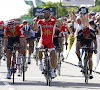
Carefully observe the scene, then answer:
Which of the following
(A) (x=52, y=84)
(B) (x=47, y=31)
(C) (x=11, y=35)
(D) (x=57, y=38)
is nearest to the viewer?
(A) (x=52, y=84)

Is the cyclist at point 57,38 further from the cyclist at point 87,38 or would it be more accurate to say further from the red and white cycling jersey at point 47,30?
the red and white cycling jersey at point 47,30

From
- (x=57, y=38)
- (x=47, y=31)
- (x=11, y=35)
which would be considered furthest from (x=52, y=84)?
(x=57, y=38)

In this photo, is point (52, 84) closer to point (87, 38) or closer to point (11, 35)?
point (87, 38)

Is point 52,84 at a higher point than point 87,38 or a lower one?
lower

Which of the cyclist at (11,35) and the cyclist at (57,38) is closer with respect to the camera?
the cyclist at (11,35)

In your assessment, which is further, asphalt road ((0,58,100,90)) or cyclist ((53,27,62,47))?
cyclist ((53,27,62,47))

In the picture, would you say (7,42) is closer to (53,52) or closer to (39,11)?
(53,52)

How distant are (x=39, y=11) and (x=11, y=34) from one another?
30890 mm

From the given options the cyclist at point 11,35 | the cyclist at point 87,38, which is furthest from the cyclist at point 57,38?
the cyclist at point 11,35

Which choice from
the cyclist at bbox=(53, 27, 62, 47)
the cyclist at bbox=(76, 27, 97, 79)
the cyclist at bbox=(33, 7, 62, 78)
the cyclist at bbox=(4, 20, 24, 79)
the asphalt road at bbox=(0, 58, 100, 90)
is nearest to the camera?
the asphalt road at bbox=(0, 58, 100, 90)

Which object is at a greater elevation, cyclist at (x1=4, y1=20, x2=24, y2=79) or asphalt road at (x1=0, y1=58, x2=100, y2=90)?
cyclist at (x1=4, y1=20, x2=24, y2=79)

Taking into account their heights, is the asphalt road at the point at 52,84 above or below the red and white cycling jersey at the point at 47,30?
below

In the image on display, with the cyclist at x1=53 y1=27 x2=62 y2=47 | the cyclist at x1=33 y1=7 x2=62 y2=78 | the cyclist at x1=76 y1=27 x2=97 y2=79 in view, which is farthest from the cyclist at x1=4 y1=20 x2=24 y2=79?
the cyclist at x1=53 y1=27 x2=62 y2=47

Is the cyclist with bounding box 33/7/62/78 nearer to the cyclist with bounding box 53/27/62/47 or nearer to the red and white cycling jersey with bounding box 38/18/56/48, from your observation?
the red and white cycling jersey with bounding box 38/18/56/48
